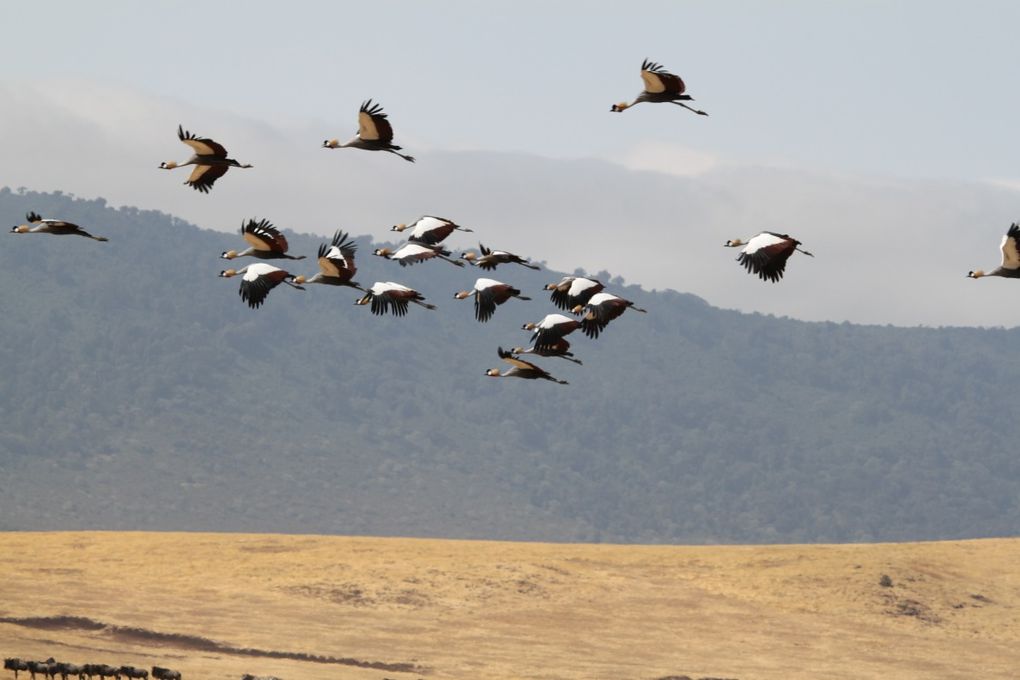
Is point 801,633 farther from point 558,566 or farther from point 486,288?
point 486,288

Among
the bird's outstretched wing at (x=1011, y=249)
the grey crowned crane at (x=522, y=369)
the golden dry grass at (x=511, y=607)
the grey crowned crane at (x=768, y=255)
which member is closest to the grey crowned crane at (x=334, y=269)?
the grey crowned crane at (x=522, y=369)

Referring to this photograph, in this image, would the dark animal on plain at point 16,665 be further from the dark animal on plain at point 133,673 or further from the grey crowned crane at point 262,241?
the grey crowned crane at point 262,241

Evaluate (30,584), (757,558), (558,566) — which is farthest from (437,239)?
(757,558)

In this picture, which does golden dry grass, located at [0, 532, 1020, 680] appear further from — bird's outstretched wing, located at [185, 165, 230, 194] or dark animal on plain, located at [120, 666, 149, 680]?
bird's outstretched wing, located at [185, 165, 230, 194]

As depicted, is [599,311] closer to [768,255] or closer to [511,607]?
[768,255]

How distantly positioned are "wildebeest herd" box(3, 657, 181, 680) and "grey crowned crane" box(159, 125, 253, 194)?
14.1 metres

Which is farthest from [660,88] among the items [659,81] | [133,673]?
[133,673]

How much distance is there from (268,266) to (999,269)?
1334 centimetres

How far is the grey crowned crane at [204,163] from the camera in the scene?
1324 inches

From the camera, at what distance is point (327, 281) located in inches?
1315

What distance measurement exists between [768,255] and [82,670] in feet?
71.4

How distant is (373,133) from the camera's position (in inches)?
1326

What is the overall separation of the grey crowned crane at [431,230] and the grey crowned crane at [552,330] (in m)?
2.40

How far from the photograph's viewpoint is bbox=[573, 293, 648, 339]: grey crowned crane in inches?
1303
